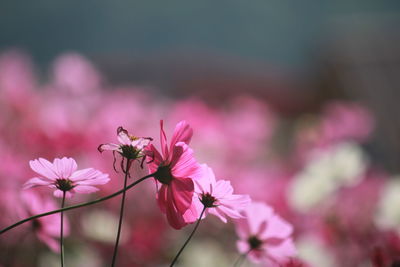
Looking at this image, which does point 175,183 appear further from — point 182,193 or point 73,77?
point 73,77

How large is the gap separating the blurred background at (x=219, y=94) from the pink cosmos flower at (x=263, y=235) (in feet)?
0.24

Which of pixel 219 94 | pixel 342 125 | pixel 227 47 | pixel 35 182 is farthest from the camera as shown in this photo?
pixel 227 47

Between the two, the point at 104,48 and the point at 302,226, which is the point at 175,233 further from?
the point at 104,48

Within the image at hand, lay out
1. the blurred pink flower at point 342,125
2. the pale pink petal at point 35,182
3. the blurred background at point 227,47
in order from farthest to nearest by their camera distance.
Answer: the blurred background at point 227,47
the blurred pink flower at point 342,125
the pale pink petal at point 35,182

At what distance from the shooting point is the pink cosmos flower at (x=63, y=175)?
0.28 metres

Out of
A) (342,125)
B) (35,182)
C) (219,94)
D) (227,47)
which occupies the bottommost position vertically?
(35,182)

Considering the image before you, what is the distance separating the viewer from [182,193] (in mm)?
283

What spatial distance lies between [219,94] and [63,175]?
1.83m

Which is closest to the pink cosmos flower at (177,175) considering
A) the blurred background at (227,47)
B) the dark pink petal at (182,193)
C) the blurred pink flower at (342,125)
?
the dark pink petal at (182,193)

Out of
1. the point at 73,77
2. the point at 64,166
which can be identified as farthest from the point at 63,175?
the point at 73,77

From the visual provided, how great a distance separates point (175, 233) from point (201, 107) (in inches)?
12.7

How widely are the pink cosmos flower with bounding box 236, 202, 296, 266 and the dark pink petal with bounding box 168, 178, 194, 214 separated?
0.24ft

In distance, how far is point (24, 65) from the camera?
1.08m

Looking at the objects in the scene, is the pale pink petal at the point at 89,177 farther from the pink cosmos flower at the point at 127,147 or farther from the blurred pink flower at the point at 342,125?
the blurred pink flower at the point at 342,125
